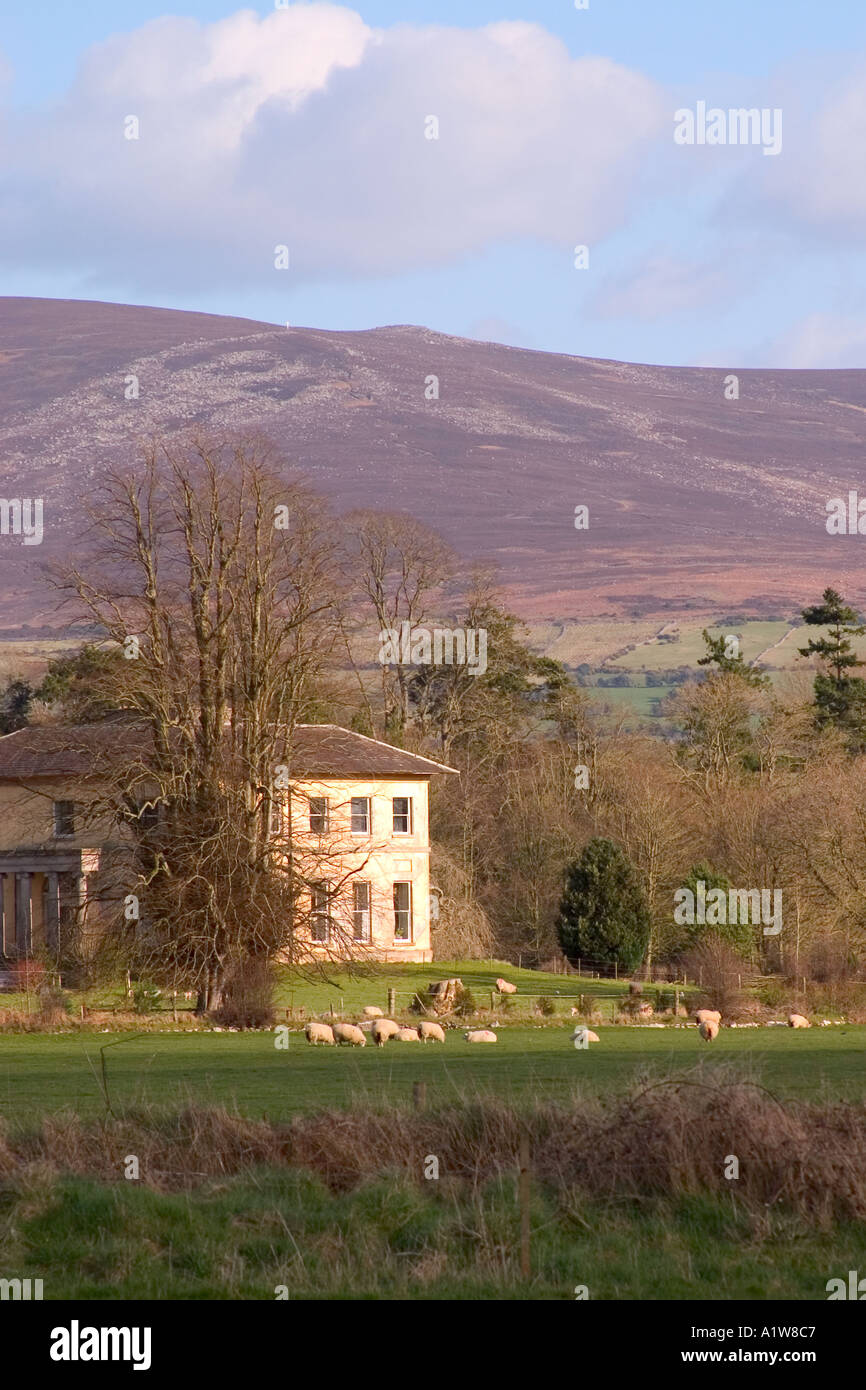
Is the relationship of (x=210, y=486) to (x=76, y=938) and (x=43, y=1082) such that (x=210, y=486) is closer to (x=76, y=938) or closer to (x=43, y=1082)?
(x=76, y=938)

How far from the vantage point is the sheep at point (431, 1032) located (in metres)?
41.7

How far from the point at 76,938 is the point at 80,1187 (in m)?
33.0

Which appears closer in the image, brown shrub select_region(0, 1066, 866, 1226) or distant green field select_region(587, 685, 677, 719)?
brown shrub select_region(0, 1066, 866, 1226)

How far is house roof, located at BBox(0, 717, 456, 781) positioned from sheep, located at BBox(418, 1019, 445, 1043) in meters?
11.9

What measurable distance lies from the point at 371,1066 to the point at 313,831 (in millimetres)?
24064

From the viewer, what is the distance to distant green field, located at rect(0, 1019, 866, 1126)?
78.6ft

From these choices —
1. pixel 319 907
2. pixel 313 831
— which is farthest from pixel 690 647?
pixel 319 907

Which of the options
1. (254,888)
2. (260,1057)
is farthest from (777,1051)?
(254,888)

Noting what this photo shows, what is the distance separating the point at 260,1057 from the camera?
35.4 m

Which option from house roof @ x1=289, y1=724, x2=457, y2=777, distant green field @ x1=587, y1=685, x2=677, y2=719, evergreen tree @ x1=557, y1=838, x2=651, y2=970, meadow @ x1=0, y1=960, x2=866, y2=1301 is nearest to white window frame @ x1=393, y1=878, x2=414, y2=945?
house roof @ x1=289, y1=724, x2=457, y2=777

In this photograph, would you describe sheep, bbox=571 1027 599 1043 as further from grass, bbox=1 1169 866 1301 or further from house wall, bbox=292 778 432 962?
house wall, bbox=292 778 432 962

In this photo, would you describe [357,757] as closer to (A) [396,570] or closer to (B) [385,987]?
(B) [385,987]

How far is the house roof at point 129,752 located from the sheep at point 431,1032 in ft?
39.1

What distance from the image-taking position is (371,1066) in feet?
109
